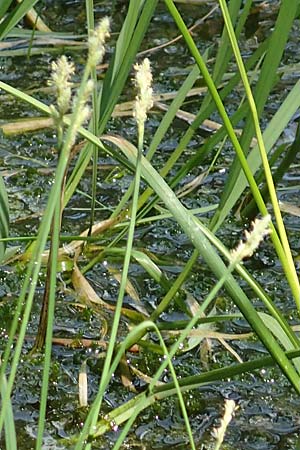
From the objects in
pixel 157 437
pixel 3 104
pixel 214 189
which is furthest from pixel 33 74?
pixel 157 437

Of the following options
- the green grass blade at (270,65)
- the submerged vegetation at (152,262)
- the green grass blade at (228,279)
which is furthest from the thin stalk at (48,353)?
the green grass blade at (270,65)

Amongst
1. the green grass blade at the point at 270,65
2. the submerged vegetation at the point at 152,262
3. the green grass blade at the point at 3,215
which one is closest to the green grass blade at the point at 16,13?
the submerged vegetation at the point at 152,262

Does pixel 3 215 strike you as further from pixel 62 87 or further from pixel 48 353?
pixel 62 87

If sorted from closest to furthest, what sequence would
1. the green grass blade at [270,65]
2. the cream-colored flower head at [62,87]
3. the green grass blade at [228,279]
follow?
the cream-colored flower head at [62,87]
the green grass blade at [228,279]
the green grass blade at [270,65]

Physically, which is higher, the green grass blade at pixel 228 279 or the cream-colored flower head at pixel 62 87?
the green grass blade at pixel 228 279

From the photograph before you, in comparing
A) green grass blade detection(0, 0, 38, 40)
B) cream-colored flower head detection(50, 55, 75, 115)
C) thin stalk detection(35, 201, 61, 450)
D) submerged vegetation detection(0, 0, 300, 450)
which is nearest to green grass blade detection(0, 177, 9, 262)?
submerged vegetation detection(0, 0, 300, 450)

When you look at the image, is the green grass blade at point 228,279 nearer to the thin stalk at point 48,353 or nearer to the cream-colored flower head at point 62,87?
the thin stalk at point 48,353

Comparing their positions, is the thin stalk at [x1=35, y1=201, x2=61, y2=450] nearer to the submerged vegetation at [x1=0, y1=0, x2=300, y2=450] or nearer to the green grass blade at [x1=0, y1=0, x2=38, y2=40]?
the submerged vegetation at [x1=0, y1=0, x2=300, y2=450]

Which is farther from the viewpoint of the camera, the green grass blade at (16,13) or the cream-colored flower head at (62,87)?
the green grass blade at (16,13)

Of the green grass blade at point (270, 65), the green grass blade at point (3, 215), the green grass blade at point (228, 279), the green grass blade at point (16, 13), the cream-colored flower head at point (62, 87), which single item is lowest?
the cream-colored flower head at point (62, 87)

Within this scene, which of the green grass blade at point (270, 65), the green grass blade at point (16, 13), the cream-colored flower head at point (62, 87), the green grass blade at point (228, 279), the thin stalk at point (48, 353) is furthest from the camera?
the green grass blade at point (16, 13)

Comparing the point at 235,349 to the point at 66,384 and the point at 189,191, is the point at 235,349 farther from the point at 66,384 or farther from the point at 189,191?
the point at 189,191
